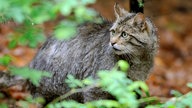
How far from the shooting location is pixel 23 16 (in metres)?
3.60

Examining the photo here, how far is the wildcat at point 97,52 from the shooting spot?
564cm

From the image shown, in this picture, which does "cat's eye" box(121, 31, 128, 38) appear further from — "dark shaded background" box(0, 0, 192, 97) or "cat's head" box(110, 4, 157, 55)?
"dark shaded background" box(0, 0, 192, 97)

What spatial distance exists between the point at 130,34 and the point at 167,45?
6271 mm

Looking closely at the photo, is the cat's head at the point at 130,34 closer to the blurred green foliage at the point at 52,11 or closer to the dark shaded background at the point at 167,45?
the blurred green foliage at the point at 52,11

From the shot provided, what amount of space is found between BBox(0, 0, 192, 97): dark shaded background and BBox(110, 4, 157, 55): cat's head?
2206 millimetres

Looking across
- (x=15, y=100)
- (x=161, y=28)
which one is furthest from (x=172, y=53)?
(x=15, y=100)

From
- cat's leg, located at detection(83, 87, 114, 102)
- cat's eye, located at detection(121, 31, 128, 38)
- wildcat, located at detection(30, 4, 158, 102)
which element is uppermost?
cat's eye, located at detection(121, 31, 128, 38)

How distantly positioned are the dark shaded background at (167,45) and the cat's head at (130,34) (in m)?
2.21

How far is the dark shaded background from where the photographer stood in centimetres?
921

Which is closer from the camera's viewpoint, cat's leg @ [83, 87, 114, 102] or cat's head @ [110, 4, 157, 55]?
cat's head @ [110, 4, 157, 55]

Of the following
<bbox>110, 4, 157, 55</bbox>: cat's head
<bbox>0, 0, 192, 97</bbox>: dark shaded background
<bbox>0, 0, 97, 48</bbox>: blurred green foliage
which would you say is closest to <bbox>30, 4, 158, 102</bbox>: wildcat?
<bbox>110, 4, 157, 55</bbox>: cat's head

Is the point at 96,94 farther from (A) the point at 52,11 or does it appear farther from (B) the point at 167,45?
(B) the point at 167,45

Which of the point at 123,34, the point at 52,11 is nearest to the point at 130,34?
the point at 123,34

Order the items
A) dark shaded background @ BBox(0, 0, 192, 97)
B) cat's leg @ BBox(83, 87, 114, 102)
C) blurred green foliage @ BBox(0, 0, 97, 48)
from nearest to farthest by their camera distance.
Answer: blurred green foliage @ BBox(0, 0, 97, 48) → cat's leg @ BBox(83, 87, 114, 102) → dark shaded background @ BBox(0, 0, 192, 97)
